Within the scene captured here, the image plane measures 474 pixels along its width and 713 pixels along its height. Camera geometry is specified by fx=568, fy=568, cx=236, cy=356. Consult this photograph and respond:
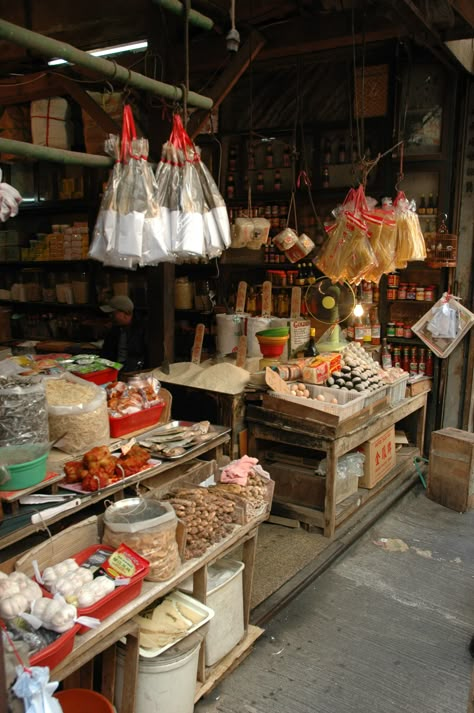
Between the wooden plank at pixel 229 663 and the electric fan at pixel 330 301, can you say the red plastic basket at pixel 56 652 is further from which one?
the electric fan at pixel 330 301

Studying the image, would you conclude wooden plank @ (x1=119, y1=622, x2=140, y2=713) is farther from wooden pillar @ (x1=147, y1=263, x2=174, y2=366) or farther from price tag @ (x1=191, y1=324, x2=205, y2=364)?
price tag @ (x1=191, y1=324, x2=205, y2=364)

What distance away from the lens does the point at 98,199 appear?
7.26 metres

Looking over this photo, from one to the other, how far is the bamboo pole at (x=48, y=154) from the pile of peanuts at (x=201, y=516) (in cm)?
163

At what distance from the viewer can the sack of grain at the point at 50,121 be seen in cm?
547

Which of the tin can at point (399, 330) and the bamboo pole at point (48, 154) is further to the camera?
the tin can at point (399, 330)

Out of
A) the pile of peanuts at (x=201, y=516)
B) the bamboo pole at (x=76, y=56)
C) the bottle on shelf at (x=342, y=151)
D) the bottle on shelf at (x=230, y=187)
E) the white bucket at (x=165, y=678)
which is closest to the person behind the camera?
the bamboo pole at (x=76, y=56)

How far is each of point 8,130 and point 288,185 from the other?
3056 millimetres

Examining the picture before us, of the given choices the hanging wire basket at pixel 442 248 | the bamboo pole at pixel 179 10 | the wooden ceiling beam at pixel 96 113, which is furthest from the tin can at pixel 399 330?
the bamboo pole at pixel 179 10

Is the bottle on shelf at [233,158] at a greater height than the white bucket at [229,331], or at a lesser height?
greater

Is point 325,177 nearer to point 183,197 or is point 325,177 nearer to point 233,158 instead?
point 233,158

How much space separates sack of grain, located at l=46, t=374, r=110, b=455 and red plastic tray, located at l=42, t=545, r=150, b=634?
790 mm

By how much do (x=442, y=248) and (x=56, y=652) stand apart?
5.14m

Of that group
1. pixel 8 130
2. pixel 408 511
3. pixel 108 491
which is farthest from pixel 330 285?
pixel 8 130

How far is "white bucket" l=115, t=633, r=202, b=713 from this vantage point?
2.32 meters
